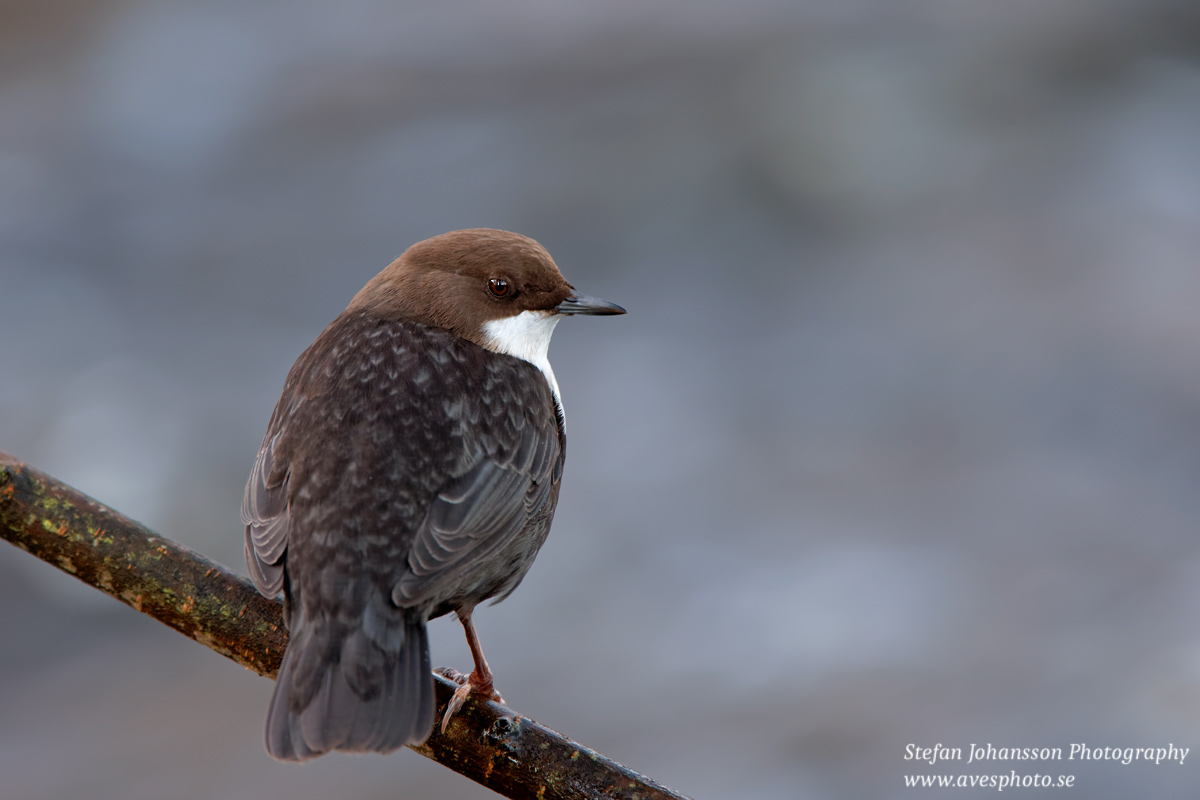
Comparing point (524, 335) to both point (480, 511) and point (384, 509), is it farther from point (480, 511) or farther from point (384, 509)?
point (384, 509)

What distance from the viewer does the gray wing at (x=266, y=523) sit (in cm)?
273

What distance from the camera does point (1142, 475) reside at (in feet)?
31.0

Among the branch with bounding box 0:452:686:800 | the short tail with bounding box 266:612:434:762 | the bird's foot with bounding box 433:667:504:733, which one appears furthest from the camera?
the bird's foot with bounding box 433:667:504:733

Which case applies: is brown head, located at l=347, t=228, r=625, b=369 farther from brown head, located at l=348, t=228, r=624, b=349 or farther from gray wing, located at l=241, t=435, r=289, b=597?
gray wing, located at l=241, t=435, r=289, b=597

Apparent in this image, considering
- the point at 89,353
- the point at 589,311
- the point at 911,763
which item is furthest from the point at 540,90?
the point at 589,311

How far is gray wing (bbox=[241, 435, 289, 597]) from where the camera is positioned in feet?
8.96

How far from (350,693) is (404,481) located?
1.75 ft

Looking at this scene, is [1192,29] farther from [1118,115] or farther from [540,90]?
[540,90]

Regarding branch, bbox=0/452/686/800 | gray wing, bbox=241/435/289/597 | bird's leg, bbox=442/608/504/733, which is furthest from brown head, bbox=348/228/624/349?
branch, bbox=0/452/686/800

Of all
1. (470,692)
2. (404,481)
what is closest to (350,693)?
(470,692)

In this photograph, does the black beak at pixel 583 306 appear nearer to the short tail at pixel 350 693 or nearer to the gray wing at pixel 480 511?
the gray wing at pixel 480 511

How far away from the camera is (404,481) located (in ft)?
9.25

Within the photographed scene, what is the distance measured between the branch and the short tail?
0.88ft

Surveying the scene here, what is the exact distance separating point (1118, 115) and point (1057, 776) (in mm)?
7878
